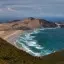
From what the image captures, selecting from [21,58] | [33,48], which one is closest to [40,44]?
[33,48]

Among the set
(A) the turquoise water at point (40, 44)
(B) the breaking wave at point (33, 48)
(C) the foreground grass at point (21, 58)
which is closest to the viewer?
(C) the foreground grass at point (21, 58)

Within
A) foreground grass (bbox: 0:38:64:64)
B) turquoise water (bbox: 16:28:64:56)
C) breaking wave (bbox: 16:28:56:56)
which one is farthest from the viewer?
turquoise water (bbox: 16:28:64:56)

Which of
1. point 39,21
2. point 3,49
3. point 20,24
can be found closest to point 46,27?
point 39,21

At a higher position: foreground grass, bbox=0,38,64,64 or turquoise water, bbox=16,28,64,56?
foreground grass, bbox=0,38,64,64

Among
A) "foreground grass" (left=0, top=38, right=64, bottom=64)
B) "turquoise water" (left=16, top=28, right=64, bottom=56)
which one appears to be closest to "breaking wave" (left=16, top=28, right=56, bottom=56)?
"turquoise water" (left=16, top=28, right=64, bottom=56)

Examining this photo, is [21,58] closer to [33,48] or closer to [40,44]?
[33,48]

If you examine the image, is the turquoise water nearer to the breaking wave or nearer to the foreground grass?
the breaking wave

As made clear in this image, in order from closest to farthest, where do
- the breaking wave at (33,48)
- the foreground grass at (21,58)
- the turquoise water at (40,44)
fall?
the foreground grass at (21,58), the breaking wave at (33,48), the turquoise water at (40,44)

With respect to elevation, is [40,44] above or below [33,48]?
below

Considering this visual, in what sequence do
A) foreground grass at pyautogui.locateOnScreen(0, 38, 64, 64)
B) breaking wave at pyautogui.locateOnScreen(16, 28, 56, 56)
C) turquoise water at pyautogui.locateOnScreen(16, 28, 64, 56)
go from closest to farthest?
foreground grass at pyautogui.locateOnScreen(0, 38, 64, 64)
breaking wave at pyautogui.locateOnScreen(16, 28, 56, 56)
turquoise water at pyautogui.locateOnScreen(16, 28, 64, 56)

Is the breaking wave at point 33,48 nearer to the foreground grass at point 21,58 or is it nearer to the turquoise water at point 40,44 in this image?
the turquoise water at point 40,44

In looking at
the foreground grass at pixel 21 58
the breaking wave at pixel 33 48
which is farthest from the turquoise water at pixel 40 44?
the foreground grass at pixel 21 58

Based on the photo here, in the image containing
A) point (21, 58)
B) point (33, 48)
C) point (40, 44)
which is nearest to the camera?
point (21, 58)
